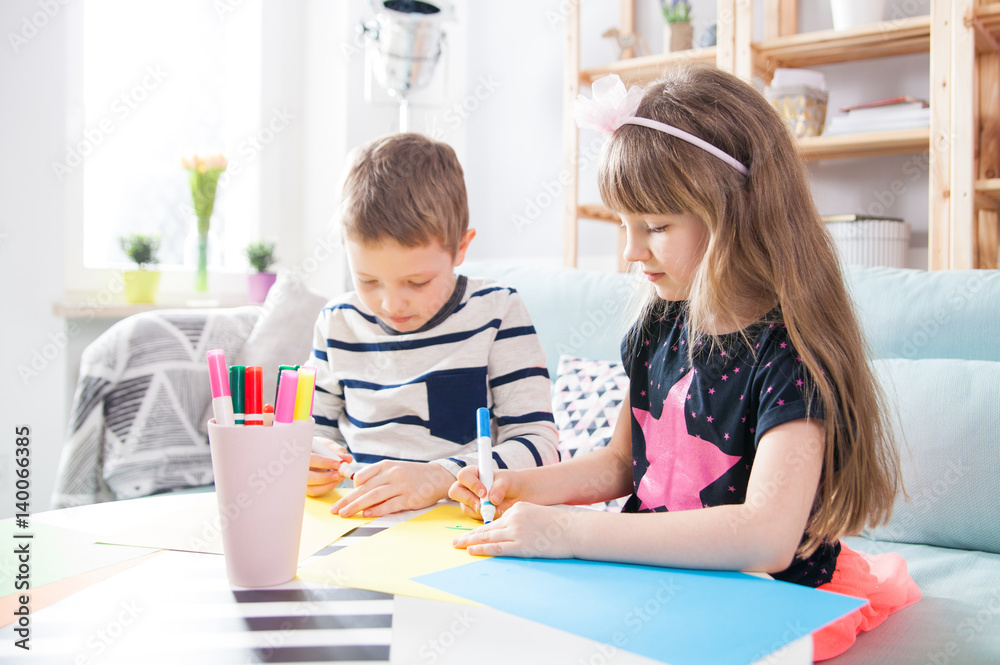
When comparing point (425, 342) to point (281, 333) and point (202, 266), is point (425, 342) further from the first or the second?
point (202, 266)

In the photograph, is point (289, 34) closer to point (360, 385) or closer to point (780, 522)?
point (360, 385)

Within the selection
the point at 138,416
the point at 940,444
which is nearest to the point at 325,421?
the point at 138,416

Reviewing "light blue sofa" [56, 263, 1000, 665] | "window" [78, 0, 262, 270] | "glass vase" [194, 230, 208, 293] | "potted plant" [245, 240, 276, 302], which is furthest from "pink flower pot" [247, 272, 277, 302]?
"light blue sofa" [56, 263, 1000, 665]

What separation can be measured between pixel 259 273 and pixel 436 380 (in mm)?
1517

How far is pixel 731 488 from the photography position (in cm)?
83

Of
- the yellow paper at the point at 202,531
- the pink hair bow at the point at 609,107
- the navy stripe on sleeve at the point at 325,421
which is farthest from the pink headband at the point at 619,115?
the navy stripe on sleeve at the point at 325,421

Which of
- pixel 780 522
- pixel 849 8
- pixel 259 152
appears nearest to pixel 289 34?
pixel 259 152

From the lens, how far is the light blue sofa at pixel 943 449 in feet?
2.84

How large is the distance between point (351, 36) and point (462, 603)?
2632 millimetres

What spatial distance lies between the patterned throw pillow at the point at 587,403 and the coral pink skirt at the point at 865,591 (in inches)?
20.8

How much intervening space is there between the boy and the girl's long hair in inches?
12.6

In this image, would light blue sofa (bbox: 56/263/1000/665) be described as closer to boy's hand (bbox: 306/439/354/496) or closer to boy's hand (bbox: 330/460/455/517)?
boy's hand (bbox: 330/460/455/517)

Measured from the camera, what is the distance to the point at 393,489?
795mm

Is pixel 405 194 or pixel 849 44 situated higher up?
pixel 849 44
